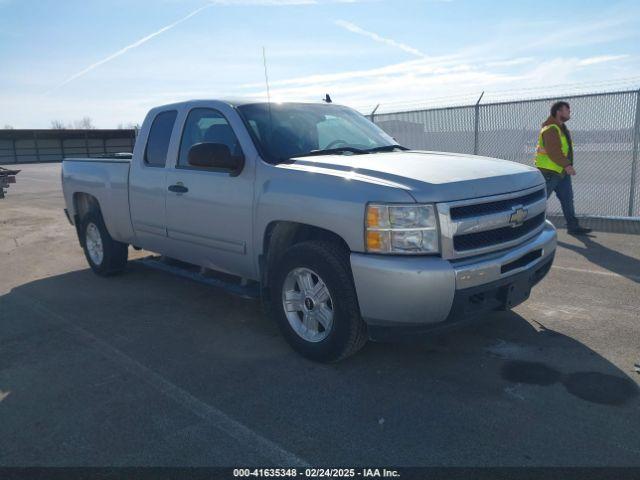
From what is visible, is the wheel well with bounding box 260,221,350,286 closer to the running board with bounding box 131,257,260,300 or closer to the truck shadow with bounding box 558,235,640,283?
the running board with bounding box 131,257,260,300

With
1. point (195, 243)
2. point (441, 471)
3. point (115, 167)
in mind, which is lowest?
point (441, 471)

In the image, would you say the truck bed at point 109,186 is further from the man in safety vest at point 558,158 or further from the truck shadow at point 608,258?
the man in safety vest at point 558,158

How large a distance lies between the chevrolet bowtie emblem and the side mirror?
2.06 m

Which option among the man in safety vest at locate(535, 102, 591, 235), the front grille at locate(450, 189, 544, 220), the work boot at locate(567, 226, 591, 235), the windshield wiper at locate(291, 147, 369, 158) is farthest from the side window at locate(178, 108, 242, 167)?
the work boot at locate(567, 226, 591, 235)

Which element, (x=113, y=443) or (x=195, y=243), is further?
(x=195, y=243)

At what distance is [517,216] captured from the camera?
3.91 meters

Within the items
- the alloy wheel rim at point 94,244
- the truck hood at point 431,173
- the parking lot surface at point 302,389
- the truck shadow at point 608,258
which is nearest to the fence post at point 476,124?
the truck shadow at point 608,258

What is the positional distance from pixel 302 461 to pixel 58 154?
4253 cm

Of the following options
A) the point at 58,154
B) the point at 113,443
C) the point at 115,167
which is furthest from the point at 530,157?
the point at 58,154

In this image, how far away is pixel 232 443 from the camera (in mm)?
3051

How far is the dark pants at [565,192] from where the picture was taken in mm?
8328

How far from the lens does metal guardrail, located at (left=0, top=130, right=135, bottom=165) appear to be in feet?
126

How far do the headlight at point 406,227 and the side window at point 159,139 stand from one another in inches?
108

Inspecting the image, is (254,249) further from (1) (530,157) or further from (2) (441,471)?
(1) (530,157)
